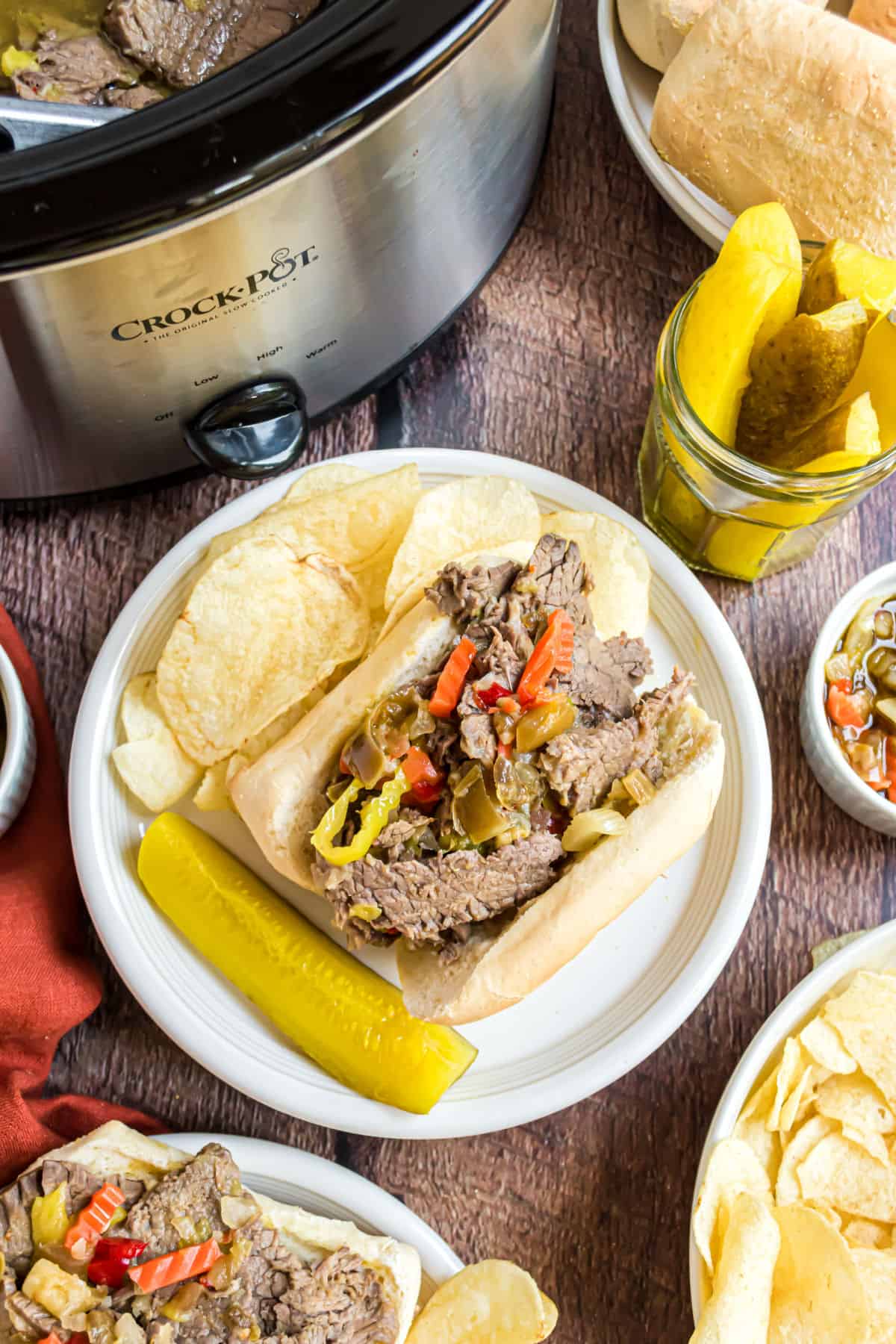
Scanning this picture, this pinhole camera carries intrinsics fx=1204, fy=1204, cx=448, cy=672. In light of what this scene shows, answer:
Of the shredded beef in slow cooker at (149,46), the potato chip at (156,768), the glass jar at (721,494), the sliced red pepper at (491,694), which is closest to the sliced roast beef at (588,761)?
the sliced red pepper at (491,694)

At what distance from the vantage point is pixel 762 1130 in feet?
6.35

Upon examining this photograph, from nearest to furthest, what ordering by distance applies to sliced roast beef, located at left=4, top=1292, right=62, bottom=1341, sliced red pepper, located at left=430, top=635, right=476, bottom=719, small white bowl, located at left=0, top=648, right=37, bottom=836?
sliced roast beef, located at left=4, top=1292, right=62, bottom=1341
sliced red pepper, located at left=430, top=635, right=476, bottom=719
small white bowl, located at left=0, top=648, right=37, bottom=836

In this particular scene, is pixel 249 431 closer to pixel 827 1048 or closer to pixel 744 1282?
pixel 827 1048

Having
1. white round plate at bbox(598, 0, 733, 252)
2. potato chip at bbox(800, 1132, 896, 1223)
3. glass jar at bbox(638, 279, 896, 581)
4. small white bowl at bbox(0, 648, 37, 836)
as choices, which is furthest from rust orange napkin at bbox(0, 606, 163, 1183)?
white round plate at bbox(598, 0, 733, 252)

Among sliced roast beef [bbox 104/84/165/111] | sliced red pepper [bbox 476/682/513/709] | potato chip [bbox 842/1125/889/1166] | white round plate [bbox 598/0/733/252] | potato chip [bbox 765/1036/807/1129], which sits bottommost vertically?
potato chip [bbox 842/1125/889/1166]

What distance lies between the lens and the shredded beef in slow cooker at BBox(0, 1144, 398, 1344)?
176 cm

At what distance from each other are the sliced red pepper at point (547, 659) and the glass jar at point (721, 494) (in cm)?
38

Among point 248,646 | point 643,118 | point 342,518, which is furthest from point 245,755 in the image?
point 643,118

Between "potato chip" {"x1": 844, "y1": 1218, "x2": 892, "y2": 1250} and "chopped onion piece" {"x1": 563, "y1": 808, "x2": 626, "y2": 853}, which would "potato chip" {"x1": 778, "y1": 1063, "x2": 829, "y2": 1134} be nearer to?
"potato chip" {"x1": 844, "y1": 1218, "x2": 892, "y2": 1250}

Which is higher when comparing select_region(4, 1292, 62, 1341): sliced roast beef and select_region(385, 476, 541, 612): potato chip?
select_region(385, 476, 541, 612): potato chip

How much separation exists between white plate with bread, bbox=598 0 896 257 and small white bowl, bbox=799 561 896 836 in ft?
1.82

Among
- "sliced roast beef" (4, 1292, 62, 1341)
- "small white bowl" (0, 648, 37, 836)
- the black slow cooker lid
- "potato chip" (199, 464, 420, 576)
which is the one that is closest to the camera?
the black slow cooker lid

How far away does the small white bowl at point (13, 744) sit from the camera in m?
1.92

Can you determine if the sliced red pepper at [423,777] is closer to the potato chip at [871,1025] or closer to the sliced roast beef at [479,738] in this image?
the sliced roast beef at [479,738]
